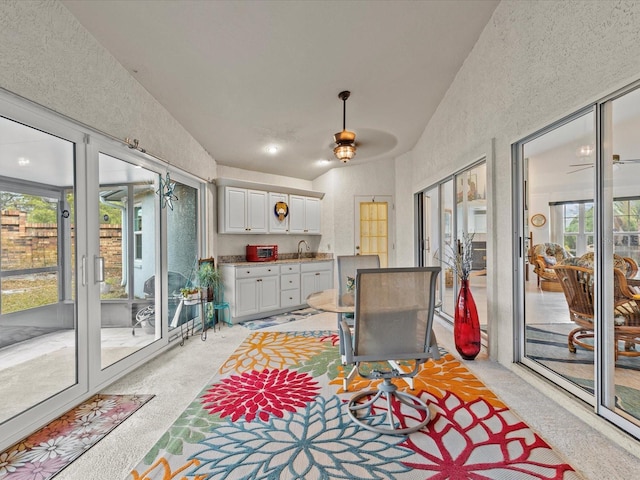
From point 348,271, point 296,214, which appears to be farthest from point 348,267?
point 296,214

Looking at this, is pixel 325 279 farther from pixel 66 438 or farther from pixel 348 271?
pixel 66 438

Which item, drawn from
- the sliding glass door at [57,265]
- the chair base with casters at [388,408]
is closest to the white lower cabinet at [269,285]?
the sliding glass door at [57,265]

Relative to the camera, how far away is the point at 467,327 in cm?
309

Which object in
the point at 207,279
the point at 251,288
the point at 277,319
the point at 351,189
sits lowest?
the point at 277,319

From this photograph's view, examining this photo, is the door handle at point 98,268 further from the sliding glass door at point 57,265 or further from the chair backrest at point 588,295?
the chair backrest at point 588,295

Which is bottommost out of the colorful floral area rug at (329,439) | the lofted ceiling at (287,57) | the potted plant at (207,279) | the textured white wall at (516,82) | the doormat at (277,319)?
the doormat at (277,319)

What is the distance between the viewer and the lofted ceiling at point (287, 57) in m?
2.29

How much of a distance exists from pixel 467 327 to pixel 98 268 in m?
3.38

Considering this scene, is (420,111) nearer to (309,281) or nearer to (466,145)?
(466,145)

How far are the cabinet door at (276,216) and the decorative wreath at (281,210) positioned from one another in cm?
4

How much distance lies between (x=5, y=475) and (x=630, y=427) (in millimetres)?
3470

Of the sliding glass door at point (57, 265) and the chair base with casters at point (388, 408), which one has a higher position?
the sliding glass door at point (57, 265)

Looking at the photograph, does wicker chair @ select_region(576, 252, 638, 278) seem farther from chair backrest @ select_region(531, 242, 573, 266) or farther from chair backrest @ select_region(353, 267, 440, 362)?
chair backrest @ select_region(353, 267, 440, 362)

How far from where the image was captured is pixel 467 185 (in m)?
3.77
